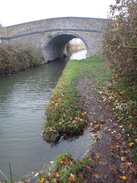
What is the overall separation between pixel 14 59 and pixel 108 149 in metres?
12.8

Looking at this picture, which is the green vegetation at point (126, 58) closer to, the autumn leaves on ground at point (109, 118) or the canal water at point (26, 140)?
the autumn leaves on ground at point (109, 118)

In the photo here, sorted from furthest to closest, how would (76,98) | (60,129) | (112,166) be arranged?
1. (76,98)
2. (60,129)
3. (112,166)

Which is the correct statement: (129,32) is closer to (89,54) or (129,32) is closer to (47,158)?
(47,158)

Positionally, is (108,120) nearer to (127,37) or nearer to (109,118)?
(109,118)

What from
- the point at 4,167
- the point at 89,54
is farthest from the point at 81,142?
the point at 89,54


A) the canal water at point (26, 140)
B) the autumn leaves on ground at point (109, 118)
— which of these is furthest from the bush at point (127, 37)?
the canal water at point (26, 140)

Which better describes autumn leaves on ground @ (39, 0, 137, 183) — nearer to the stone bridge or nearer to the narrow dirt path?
the narrow dirt path

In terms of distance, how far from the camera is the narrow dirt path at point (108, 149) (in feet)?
7.69

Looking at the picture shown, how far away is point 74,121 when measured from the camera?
4047 mm

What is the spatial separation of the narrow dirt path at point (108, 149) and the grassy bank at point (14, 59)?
33.1ft

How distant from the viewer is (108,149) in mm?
2945

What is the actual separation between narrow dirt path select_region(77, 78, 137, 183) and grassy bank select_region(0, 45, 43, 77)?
33.1ft

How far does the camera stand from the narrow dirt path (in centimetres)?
234

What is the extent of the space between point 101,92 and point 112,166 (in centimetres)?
348
